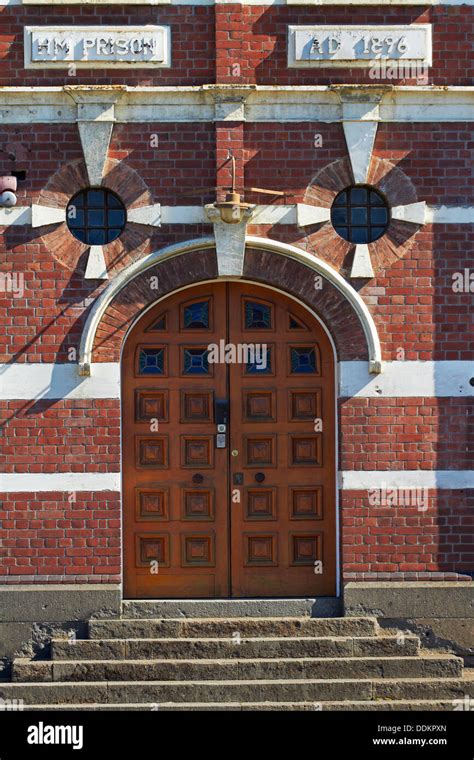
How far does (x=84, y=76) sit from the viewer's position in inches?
471

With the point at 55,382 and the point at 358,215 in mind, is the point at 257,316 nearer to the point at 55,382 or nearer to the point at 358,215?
the point at 358,215

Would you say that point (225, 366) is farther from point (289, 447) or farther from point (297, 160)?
point (297, 160)

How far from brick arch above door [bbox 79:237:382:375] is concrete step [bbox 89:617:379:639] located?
8.09ft

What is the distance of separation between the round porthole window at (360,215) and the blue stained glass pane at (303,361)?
118 cm

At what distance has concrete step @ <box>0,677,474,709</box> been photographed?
36.1ft

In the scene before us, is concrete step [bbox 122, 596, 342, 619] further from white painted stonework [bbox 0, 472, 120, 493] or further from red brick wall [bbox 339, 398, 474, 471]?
red brick wall [bbox 339, 398, 474, 471]

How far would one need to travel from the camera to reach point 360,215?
475 inches

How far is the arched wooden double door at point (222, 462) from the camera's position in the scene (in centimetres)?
1199

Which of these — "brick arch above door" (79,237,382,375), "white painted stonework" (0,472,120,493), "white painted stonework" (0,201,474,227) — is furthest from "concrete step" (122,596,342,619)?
"white painted stonework" (0,201,474,227)

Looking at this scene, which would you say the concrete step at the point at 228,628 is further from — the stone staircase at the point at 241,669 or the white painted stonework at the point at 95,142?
the white painted stonework at the point at 95,142

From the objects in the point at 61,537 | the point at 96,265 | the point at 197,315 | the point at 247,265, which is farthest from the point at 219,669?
the point at 96,265

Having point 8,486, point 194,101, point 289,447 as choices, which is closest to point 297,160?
point 194,101

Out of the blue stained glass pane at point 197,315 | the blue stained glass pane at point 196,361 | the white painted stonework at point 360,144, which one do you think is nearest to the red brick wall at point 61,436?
the blue stained glass pane at point 196,361

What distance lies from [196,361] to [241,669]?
301cm
